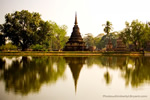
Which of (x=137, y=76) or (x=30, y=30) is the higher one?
(x=30, y=30)

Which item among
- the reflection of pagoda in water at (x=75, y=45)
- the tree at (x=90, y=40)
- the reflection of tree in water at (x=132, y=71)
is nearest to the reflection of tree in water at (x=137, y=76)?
the reflection of tree in water at (x=132, y=71)

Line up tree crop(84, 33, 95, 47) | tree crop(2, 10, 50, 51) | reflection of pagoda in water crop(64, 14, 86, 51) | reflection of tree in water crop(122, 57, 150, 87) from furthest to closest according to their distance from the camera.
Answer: tree crop(84, 33, 95, 47)
reflection of pagoda in water crop(64, 14, 86, 51)
tree crop(2, 10, 50, 51)
reflection of tree in water crop(122, 57, 150, 87)

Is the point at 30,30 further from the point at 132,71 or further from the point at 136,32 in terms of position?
the point at 132,71

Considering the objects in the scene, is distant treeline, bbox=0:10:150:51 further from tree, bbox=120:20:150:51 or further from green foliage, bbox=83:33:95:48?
green foliage, bbox=83:33:95:48

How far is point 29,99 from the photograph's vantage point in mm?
8320

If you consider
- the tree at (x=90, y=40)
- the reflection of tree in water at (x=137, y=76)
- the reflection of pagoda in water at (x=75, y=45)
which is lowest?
the reflection of tree in water at (x=137, y=76)

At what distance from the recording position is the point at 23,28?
194ft

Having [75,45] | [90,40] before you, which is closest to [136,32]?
[75,45]

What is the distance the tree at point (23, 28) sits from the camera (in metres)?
57.7

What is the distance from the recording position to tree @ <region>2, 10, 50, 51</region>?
57703 mm

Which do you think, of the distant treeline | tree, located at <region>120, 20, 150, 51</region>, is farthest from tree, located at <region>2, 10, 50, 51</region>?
tree, located at <region>120, 20, 150, 51</region>

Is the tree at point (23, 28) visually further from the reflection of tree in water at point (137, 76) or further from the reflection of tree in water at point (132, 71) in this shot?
the reflection of tree in water at point (137, 76)

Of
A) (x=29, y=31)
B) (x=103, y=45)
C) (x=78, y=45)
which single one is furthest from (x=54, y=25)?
(x=103, y=45)

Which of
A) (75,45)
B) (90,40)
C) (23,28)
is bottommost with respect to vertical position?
(75,45)
